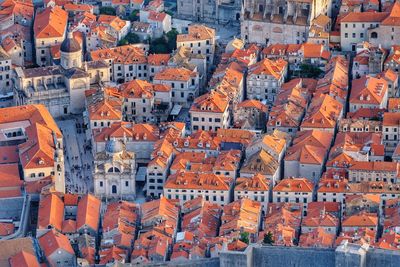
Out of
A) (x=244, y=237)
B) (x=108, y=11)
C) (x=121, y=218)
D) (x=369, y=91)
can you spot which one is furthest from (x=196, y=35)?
(x=244, y=237)

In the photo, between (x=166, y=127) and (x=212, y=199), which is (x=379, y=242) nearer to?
(x=212, y=199)

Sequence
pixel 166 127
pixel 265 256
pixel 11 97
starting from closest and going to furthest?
pixel 265 256, pixel 166 127, pixel 11 97

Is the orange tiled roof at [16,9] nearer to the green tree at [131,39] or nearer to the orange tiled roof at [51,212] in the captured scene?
the green tree at [131,39]

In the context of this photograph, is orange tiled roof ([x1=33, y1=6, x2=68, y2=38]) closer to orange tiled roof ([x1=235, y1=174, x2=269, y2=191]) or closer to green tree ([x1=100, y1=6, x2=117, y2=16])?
green tree ([x1=100, y1=6, x2=117, y2=16])

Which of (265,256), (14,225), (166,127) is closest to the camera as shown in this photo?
(265,256)

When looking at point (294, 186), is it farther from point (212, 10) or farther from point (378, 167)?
point (212, 10)

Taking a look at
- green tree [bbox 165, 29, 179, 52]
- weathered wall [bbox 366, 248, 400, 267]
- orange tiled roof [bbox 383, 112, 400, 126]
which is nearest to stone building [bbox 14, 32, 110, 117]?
green tree [bbox 165, 29, 179, 52]

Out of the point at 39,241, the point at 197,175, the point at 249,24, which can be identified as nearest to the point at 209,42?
the point at 249,24

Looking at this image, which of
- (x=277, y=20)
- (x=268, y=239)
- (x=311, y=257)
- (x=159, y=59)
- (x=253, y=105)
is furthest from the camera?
(x=277, y=20)
